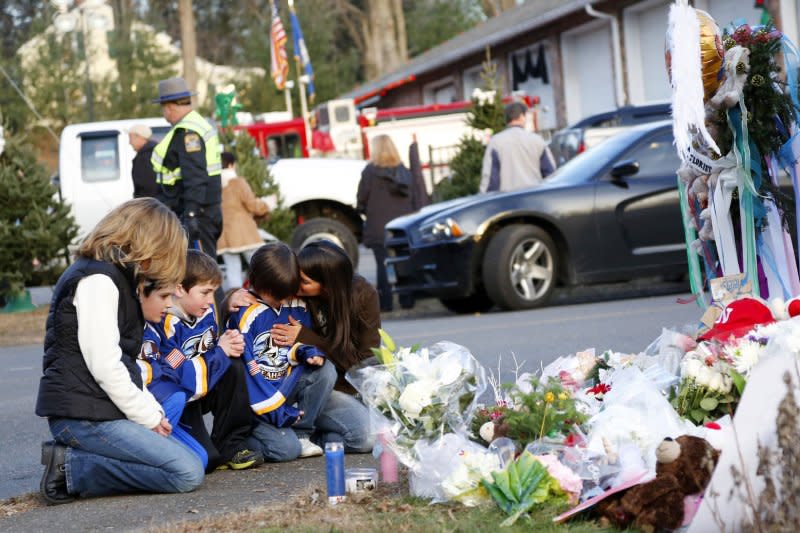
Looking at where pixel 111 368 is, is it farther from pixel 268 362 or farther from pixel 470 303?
pixel 470 303

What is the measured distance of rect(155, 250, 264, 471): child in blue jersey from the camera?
A: 609cm

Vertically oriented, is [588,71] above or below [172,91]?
above

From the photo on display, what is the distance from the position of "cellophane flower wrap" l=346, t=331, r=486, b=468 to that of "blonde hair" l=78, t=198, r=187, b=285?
995 mm

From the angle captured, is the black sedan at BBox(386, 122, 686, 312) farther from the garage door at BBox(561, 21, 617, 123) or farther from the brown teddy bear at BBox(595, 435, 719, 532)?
the garage door at BBox(561, 21, 617, 123)

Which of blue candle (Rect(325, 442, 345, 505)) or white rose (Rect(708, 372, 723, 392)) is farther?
white rose (Rect(708, 372, 723, 392))

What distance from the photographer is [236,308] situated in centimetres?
647

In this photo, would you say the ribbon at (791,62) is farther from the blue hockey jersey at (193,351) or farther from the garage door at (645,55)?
the garage door at (645,55)

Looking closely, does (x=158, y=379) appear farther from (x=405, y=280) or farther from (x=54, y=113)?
(x=54, y=113)

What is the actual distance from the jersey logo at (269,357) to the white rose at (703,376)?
2108 mm

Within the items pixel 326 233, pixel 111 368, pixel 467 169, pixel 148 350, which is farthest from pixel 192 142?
pixel 467 169

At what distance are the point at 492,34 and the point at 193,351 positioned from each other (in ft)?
83.9

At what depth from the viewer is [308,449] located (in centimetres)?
651

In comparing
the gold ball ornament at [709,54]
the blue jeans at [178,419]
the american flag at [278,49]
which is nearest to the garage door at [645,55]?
the american flag at [278,49]

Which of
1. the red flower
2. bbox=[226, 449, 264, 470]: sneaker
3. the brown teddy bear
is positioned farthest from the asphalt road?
the brown teddy bear
